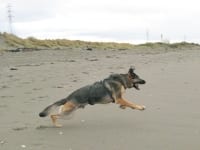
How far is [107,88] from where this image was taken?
9.06 m

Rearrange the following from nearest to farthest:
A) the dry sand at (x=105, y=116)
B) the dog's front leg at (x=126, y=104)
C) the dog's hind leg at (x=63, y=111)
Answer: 1. the dry sand at (x=105, y=116)
2. the dog's hind leg at (x=63, y=111)
3. the dog's front leg at (x=126, y=104)

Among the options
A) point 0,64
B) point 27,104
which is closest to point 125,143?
point 27,104

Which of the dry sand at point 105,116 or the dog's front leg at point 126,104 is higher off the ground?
the dog's front leg at point 126,104

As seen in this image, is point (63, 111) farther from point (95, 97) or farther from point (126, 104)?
point (126, 104)

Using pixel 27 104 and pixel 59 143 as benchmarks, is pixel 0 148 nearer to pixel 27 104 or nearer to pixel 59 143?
pixel 59 143

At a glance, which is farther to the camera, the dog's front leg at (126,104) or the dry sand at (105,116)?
the dog's front leg at (126,104)

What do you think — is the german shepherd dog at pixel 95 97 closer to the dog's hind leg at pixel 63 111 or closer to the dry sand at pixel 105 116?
the dog's hind leg at pixel 63 111

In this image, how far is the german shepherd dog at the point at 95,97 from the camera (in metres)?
8.84

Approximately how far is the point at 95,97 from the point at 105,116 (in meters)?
0.49

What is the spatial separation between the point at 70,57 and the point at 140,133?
13.5m

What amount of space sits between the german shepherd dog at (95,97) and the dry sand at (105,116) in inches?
8.6

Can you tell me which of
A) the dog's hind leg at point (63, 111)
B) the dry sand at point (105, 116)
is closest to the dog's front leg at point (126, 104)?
the dry sand at point (105, 116)

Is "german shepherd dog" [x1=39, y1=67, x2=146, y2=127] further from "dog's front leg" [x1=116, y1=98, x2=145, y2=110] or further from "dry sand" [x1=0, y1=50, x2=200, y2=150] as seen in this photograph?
"dry sand" [x1=0, y1=50, x2=200, y2=150]

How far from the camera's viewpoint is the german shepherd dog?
884 centimetres
